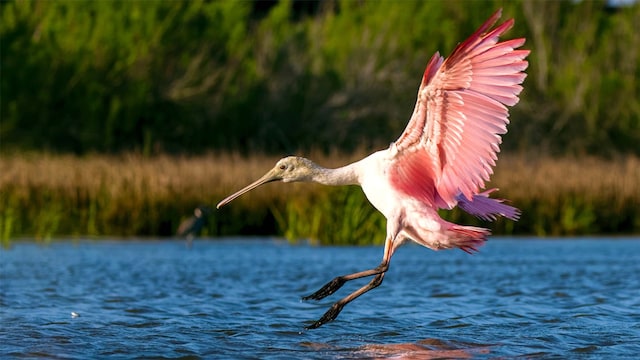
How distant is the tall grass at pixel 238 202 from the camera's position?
17.7 meters

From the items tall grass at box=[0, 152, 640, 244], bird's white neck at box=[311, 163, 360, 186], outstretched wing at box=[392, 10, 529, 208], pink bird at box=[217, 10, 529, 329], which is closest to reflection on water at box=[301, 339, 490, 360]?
pink bird at box=[217, 10, 529, 329]

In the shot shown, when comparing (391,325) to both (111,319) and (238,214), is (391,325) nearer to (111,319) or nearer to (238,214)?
(111,319)

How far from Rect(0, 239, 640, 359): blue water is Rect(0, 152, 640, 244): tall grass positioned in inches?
27.7

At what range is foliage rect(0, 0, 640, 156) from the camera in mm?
28828

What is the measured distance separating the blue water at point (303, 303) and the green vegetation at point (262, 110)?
1.64 m

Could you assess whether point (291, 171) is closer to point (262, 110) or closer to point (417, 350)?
point (417, 350)

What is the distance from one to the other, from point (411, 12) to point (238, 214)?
18.2 meters

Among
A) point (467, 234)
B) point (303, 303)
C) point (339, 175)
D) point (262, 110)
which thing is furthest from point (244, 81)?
point (467, 234)

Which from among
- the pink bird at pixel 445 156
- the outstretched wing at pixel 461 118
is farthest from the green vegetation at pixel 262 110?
the outstretched wing at pixel 461 118

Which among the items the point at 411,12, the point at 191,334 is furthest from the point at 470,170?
the point at 411,12

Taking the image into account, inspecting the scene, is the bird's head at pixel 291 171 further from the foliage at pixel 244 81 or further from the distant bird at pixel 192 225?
the foliage at pixel 244 81

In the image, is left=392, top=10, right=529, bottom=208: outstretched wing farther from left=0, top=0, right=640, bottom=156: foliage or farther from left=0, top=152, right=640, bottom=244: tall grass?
left=0, top=0, right=640, bottom=156: foliage

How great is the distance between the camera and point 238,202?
1925 centimetres

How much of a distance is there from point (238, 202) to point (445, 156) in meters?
11.0
